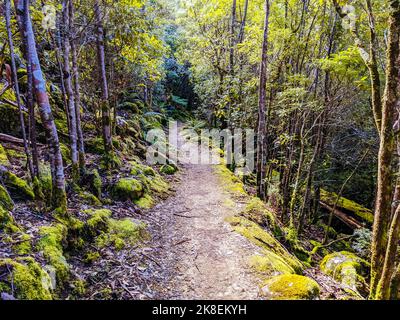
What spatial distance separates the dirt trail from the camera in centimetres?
430

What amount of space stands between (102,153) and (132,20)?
411 centimetres

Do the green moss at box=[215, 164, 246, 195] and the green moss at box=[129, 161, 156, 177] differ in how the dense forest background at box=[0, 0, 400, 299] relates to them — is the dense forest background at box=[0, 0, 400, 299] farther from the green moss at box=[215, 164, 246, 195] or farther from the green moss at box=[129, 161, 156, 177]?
the green moss at box=[215, 164, 246, 195]

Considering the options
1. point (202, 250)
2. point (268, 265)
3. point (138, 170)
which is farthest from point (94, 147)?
point (268, 265)

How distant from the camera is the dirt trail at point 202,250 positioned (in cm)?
430

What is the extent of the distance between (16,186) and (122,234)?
209 centimetres

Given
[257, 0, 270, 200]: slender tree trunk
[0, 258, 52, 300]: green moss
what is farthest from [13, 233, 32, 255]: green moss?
[257, 0, 270, 200]: slender tree trunk

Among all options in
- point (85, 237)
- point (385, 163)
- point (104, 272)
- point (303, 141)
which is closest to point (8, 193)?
point (85, 237)

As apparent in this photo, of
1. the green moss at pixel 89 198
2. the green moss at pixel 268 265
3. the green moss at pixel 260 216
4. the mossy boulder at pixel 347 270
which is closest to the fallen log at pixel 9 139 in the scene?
the green moss at pixel 89 198

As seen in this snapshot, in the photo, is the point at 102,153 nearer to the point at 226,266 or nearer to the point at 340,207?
the point at 226,266

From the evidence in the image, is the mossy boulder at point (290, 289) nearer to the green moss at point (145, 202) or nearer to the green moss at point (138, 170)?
the green moss at point (145, 202)

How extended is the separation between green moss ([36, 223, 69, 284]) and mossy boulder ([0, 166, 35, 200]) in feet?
3.18

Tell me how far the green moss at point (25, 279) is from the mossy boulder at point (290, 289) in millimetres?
3087

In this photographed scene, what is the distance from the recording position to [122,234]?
17.4 ft
